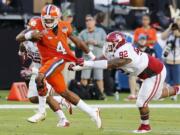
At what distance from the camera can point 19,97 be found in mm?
17688

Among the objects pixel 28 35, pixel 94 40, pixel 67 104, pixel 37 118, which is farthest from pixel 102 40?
pixel 28 35

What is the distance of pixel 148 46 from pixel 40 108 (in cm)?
584

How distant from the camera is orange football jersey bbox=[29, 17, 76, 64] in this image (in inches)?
475

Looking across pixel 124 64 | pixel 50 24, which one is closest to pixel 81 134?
pixel 124 64

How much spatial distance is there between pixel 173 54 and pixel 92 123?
5.42 m

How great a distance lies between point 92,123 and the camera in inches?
508

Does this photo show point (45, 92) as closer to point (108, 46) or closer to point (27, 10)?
point (108, 46)

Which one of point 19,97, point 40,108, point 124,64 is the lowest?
point 19,97

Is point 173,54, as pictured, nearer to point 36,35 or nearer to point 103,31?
point 103,31

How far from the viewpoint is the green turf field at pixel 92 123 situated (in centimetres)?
1145

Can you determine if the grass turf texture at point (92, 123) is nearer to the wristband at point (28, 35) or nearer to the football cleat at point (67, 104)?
the football cleat at point (67, 104)

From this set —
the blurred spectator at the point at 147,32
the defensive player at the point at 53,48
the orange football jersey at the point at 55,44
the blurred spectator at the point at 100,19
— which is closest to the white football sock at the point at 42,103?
the defensive player at the point at 53,48

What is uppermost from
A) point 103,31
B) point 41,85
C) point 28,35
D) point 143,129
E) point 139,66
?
point 28,35

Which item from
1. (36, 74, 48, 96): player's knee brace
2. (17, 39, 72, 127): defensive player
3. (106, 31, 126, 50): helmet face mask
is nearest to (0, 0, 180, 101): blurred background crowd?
(17, 39, 72, 127): defensive player
